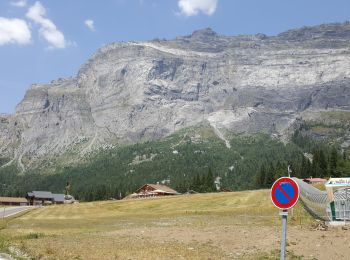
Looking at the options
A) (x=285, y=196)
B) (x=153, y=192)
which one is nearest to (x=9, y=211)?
(x=153, y=192)

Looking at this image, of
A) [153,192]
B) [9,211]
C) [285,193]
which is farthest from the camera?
[153,192]

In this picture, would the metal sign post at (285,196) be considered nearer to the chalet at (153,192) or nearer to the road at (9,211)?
the road at (9,211)

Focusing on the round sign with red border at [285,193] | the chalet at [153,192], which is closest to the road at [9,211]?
the chalet at [153,192]

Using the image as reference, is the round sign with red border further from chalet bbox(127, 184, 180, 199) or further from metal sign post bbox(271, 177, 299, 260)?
chalet bbox(127, 184, 180, 199)

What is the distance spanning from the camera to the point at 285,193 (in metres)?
13.2

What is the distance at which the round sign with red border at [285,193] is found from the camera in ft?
42.8

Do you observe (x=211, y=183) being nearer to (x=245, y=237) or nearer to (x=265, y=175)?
(x=265, y=175)

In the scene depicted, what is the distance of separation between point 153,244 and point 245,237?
210 inches

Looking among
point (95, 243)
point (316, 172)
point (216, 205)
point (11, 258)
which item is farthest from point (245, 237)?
point (316, 172)

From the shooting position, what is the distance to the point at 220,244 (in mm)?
26328

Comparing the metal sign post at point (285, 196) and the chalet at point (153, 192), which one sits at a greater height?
the chalet at point (153, 192)

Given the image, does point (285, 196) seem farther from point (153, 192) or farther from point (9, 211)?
point (153, 192)

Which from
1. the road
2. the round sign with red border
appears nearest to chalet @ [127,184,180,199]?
the road

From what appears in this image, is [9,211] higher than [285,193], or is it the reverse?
[285,193]
